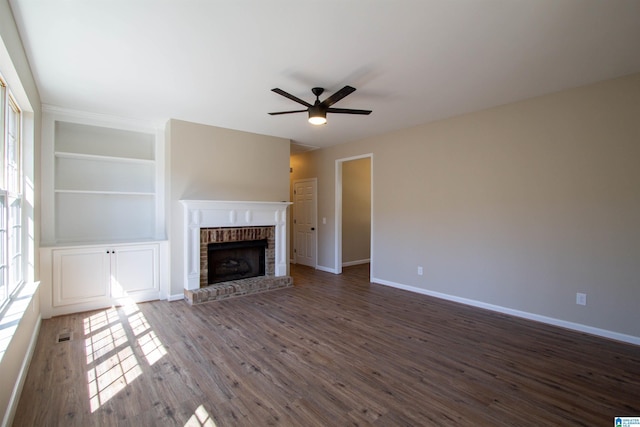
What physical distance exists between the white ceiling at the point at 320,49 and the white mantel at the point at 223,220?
1.43 metres

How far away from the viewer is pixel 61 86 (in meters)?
3.22

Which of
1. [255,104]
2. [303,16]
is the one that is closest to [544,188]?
[303,16]

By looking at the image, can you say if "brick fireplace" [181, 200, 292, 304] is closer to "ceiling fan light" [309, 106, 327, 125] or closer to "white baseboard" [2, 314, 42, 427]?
"white baseboard" [2, 314, 42, 427]

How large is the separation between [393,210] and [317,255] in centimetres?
221

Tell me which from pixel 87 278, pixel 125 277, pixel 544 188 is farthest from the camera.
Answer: pixel 125 277

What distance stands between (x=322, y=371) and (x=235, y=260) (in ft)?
9.80

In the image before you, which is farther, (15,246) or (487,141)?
(487,141)

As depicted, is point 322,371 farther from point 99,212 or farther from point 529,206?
point 99,212

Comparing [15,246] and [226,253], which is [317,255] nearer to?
[226,253]

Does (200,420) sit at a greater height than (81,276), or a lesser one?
lesser

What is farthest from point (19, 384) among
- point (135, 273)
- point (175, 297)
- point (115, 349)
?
point (175, 297)

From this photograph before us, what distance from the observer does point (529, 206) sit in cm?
362

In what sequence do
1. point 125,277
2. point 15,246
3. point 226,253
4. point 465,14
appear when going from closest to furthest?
point 465,14
point 15,246
point 125,277
point 226,253

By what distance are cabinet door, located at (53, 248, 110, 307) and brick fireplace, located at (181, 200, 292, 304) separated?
992 mm
